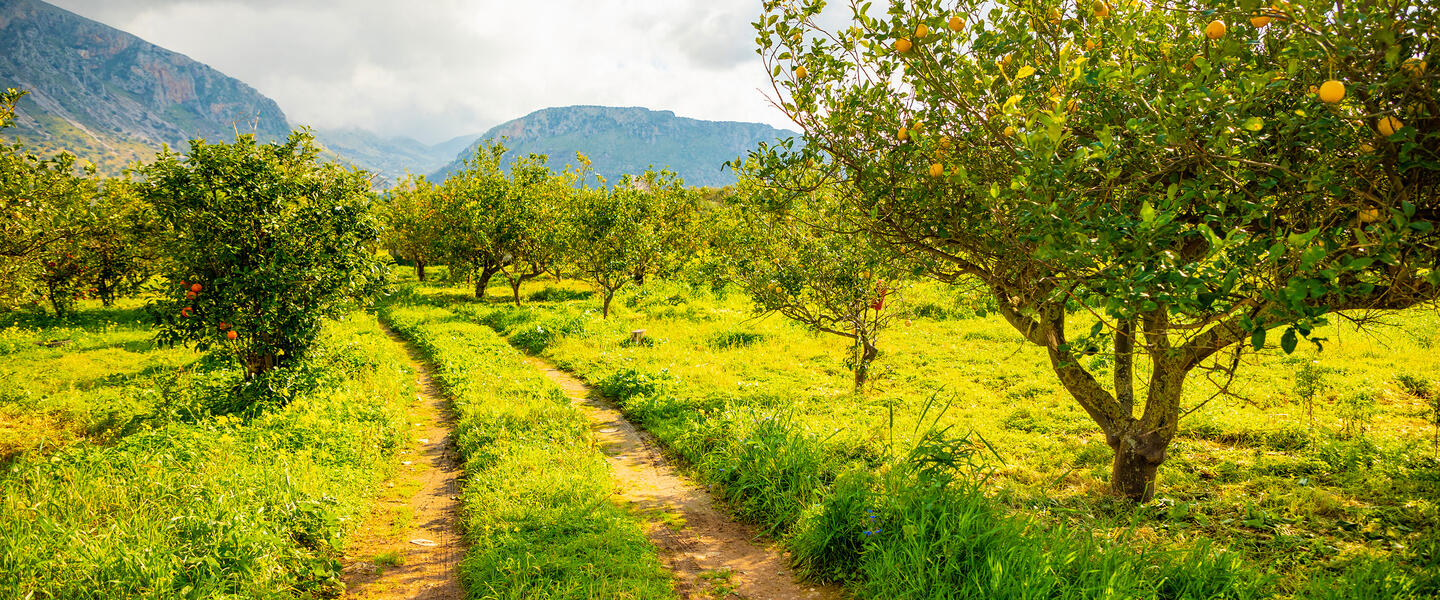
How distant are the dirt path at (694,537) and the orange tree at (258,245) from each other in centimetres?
553

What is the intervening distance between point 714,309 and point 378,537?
1588cm

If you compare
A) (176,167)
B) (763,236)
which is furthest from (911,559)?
(176,167)

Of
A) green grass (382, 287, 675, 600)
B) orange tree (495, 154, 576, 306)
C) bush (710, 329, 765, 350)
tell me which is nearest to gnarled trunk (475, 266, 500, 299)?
orange tree (495, 154, 576, 306)

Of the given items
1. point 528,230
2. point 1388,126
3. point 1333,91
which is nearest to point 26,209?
point 1333,91

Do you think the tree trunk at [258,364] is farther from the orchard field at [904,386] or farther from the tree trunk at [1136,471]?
the tree trunk at [1136,471]

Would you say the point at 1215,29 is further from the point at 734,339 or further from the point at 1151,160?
the point at 734,339

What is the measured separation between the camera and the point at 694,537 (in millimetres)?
6387

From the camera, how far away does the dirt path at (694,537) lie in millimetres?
5426

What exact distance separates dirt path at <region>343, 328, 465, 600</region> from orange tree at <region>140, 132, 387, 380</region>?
Answer: 3.23 metres

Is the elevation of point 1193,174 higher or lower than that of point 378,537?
higher

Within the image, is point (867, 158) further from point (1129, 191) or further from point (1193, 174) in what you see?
point (1193, 174)

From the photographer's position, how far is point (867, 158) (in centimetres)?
590

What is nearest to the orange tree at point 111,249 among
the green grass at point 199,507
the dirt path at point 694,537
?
the green grass at point 199,507

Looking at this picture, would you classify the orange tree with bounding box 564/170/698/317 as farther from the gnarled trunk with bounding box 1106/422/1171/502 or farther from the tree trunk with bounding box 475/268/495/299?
the gnarled trunk with bounding box 1106/422/1171/502
